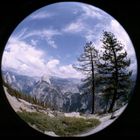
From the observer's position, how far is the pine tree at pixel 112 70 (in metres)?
2.29

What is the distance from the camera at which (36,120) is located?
2.24 m

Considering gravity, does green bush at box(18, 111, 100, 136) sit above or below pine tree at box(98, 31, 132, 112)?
below

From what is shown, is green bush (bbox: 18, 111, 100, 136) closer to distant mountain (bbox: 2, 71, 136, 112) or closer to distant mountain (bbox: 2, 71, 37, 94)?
distant mountain (bbox: 2, 71, 136, 112)

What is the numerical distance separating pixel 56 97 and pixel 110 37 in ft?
2.36

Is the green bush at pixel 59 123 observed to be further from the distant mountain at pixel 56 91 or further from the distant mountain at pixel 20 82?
the distant mountain at pixel 20 82

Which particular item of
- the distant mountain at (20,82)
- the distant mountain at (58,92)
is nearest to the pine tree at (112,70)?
the distant mountain at (58,92)

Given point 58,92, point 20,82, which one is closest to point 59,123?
point 58,92

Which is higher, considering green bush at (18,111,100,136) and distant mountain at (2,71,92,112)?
distant mountain at (2,71,92,112)

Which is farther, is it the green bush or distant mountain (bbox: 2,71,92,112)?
distant mountain (bbox: 2,71,92,112)

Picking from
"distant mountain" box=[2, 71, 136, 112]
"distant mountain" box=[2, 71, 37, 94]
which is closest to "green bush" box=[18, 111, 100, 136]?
"distant mountain" box=[2, 71, 136, 112]

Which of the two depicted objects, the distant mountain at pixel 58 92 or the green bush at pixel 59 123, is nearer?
the green bush at pixel 59 123

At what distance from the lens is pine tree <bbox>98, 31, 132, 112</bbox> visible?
2.29 m

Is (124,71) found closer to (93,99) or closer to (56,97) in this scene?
(93,99)

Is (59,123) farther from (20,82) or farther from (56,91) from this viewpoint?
(20,82)
